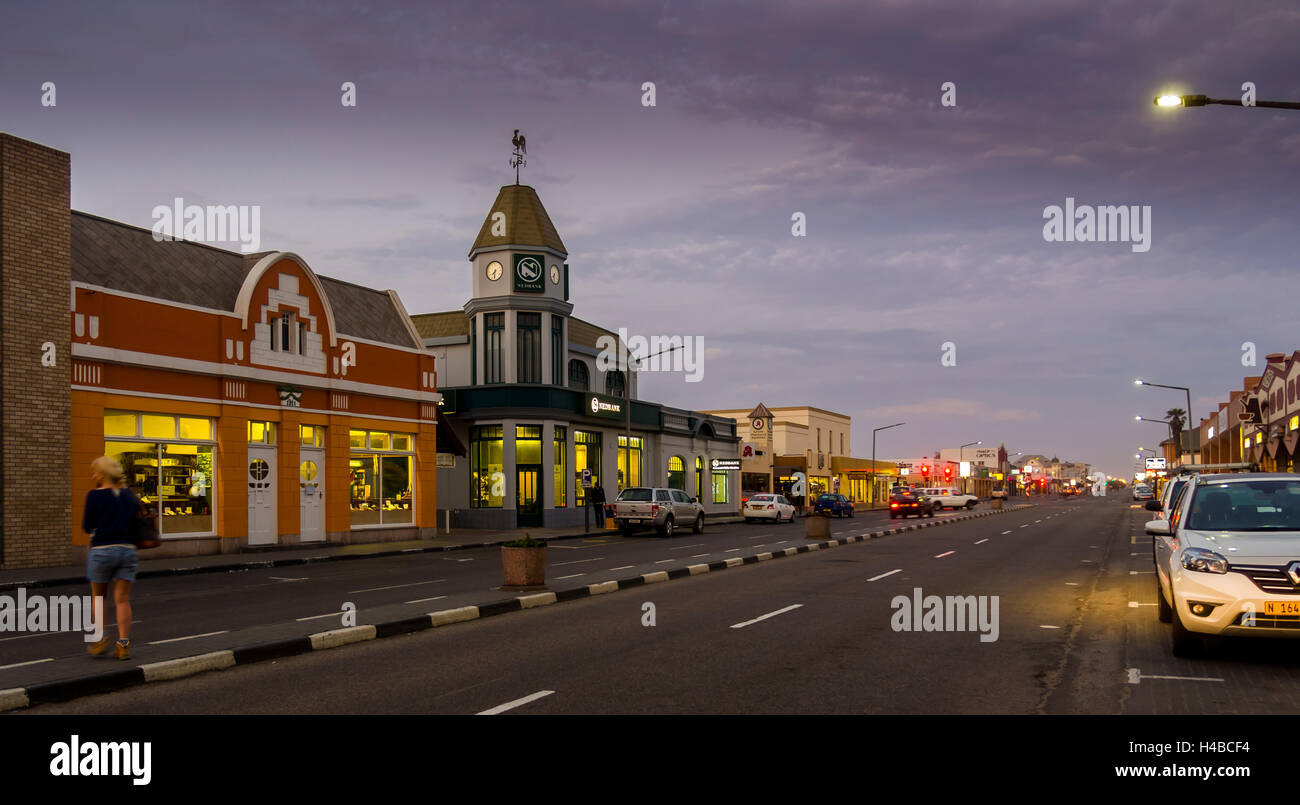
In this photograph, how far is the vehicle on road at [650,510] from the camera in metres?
35.2

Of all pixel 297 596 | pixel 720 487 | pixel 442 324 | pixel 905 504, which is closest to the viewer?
pixel 297 596

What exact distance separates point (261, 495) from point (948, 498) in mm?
55226

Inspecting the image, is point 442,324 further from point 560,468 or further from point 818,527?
point 818,527

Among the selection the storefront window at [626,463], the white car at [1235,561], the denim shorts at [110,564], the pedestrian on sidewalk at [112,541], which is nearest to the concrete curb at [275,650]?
the pedestrian on sidewalk at [112,541]

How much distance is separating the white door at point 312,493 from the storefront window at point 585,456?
47.1ft

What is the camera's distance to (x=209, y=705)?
305 inches

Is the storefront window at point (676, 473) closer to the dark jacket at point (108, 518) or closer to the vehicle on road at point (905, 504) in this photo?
the vehicle on road at point (905, 504)

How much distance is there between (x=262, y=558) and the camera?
76.8ft

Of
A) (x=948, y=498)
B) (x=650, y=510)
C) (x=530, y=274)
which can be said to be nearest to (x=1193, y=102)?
(x=650, y=510)

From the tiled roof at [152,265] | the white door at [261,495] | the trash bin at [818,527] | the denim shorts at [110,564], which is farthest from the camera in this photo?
the trash bin at [818,527]

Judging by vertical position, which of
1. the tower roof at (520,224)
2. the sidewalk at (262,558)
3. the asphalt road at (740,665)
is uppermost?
the tower roof at (520,224)
